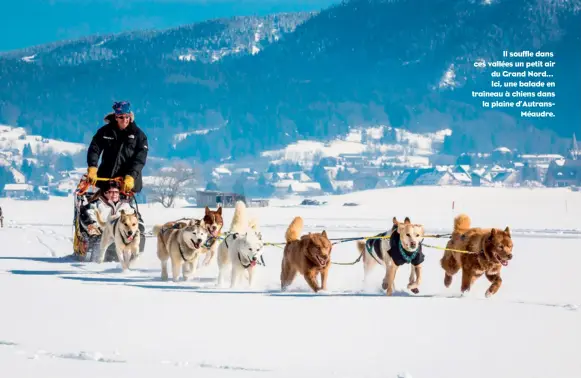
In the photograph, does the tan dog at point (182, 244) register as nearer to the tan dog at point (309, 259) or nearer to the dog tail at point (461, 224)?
the tan dog at point (309, 259)

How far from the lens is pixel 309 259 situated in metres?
11.7

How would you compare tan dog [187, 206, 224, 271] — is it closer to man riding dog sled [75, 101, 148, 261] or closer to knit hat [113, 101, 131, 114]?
man riding dog sled [75, 101, 148, 261]

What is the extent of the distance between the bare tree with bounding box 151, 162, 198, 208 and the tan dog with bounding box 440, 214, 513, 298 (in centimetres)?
10864

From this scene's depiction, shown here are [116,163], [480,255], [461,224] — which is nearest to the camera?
[480,255]

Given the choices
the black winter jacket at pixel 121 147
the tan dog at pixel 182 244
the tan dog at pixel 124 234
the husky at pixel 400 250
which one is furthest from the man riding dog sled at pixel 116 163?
the husky at pixel 400 250

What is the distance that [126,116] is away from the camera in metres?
15.7

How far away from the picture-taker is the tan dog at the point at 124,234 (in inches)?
553

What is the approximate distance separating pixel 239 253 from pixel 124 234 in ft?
7.72

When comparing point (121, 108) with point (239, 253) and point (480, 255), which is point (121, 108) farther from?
point (480, 255)

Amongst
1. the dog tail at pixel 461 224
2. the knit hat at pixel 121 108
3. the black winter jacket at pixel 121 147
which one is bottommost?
the dog tail at pixel 461 224

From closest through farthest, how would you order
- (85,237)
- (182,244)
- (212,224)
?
1. (182,244)
2. (212,224)
3. (85,237)

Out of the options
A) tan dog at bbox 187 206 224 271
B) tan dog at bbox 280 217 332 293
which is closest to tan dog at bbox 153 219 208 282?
tan dog at bbox 187 206 224 271

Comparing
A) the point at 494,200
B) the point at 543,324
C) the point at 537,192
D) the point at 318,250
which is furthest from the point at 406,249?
the point at 537,192

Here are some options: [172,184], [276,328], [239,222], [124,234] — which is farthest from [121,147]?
[172,184]
